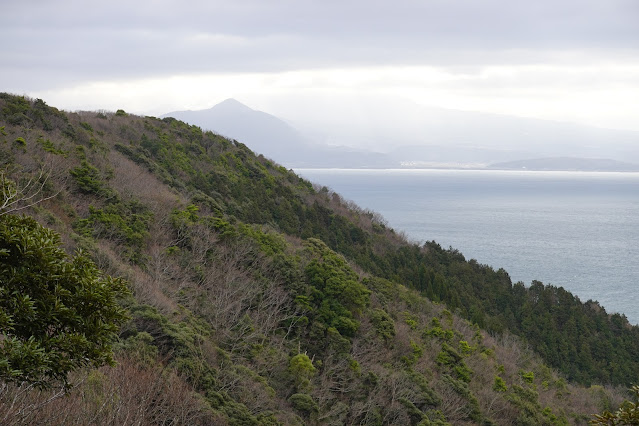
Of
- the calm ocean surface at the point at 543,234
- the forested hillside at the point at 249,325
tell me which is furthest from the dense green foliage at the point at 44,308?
the calm ocean surface at the point at 543,234

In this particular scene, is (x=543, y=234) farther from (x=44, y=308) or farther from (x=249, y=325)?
(x=44, y=308)

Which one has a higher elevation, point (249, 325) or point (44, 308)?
point (44, 308)

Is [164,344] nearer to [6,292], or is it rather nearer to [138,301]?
[138,301]

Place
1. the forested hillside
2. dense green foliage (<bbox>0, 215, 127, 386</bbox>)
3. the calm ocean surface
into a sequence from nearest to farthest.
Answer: dense green foliage (<bbox>0, 215, 127, 386</bbox>) → the forested hillside → the calm ocean surface

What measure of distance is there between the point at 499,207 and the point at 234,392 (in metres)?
145

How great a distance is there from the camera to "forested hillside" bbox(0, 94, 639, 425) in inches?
507

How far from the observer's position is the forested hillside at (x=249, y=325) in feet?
42.2

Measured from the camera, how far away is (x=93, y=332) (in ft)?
23.1

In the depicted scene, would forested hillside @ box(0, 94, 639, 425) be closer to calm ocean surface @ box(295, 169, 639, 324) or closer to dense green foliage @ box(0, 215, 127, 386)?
dense green foliage @ box(0, 215, 127, 386)

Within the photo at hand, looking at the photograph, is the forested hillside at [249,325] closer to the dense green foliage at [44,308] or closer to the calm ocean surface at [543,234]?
the dense green foliage at [44,308]

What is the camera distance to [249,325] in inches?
824

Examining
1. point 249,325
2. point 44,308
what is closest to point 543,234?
point 249,325

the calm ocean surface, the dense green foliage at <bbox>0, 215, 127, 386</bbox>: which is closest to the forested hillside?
the dense green foliage at <bbox>0, 215, 127, 386</bbox>

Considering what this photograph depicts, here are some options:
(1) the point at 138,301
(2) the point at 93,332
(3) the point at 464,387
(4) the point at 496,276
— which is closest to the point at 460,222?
(4) the point at 496,276
